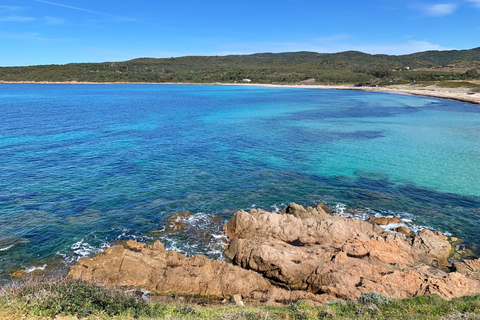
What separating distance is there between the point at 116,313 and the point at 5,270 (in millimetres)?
9285

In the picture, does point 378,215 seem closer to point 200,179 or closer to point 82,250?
point 200,179

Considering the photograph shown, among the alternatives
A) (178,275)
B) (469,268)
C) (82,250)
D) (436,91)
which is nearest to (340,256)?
(469,268)

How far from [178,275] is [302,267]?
20.0ft

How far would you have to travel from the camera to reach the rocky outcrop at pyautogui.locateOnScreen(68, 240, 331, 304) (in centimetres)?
1391

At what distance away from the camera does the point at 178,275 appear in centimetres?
1462

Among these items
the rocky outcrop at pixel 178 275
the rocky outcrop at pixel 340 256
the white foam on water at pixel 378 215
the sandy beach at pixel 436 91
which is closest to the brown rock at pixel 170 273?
the rocky outcrop at pixel 178 275

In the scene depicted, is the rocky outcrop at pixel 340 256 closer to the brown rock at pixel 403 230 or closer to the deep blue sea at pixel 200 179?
the brown rock at pixel 403 230

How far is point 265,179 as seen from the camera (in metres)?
28.6

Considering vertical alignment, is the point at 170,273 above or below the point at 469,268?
above

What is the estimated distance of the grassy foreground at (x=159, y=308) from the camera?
385 inches

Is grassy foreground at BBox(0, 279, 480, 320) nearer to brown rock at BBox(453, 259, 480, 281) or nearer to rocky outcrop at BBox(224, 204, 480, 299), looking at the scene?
rocky outcrop at BBox(224, 204, 480, 299)

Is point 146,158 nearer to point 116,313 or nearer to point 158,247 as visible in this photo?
point 158,247

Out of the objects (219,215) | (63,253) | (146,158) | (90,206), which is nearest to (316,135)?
(146,158)

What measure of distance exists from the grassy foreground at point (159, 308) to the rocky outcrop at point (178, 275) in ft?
6.60
